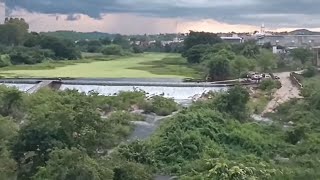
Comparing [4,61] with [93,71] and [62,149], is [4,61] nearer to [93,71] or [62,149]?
[93,71]

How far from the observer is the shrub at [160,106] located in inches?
1518

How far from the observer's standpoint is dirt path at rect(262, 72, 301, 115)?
139 feet

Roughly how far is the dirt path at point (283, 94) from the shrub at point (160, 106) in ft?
21.1

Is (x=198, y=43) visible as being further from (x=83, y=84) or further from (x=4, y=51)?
(x=83, y=84)

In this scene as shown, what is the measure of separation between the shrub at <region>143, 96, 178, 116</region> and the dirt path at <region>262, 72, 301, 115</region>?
6.42 meters

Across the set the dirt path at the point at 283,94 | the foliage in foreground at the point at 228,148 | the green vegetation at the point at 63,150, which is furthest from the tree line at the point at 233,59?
the green vegetation at the point at 63,150

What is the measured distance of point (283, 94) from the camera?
4684cm

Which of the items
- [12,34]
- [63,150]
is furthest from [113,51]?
[63,150]

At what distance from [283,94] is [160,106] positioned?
1250 cm

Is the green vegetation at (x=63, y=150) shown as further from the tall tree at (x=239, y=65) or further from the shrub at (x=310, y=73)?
the shrub at (x=310, y=73)

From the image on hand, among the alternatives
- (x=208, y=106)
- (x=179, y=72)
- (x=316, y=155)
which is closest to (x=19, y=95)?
(x=208, y=106)

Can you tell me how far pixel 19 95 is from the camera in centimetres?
3472

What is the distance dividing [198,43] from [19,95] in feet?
165

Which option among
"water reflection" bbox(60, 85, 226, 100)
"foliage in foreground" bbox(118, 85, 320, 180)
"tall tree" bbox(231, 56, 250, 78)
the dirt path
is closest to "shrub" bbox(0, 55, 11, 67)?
"water reflection" bbox(60, 85, 226, 100)
